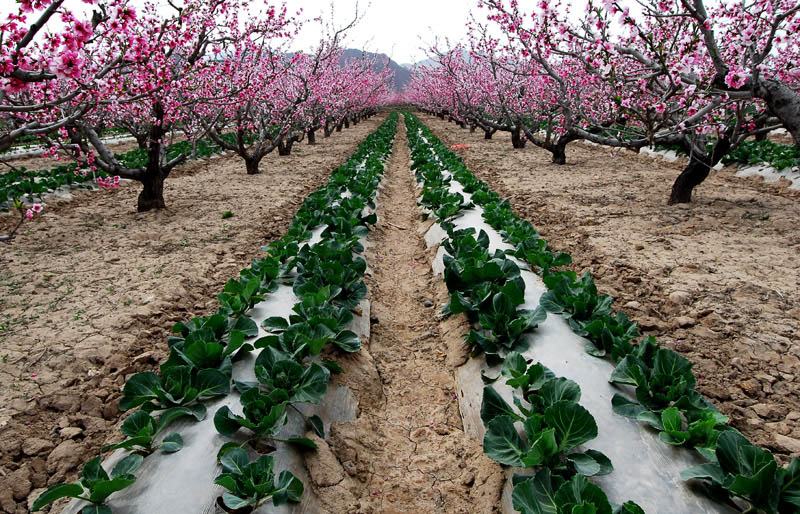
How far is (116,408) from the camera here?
10.4 feet

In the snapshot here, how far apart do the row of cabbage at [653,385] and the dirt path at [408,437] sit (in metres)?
0.50

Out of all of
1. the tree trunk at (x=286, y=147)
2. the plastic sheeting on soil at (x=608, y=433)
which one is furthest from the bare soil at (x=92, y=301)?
the tree trunk at (x=286, y=147)

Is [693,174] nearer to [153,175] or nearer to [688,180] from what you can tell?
[688,180]

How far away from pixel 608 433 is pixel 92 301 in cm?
486

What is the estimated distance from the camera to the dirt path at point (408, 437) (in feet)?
8.45

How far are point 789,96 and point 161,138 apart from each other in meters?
9.13

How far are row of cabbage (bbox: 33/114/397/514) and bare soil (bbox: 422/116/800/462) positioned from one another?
2.84 metres

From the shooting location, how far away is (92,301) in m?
4.52

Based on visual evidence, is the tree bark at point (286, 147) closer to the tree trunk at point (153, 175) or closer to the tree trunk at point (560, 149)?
the tree trunk at point (153, 175)

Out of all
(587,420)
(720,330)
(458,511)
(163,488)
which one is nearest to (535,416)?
(587,420)

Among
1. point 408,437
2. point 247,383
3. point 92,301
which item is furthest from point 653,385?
point 92,301

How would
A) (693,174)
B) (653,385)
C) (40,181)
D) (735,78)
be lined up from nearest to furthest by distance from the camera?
(653,385) < (735,78) < (693,174) < (40,181)

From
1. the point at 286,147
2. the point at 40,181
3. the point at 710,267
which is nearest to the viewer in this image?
the point at 710,267

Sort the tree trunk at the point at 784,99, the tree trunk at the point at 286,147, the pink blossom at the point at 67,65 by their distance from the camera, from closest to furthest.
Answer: the pink blossom at the point at 67,65
the tree trunk at the point at 784,99
the tree trunk at the point at 286,147
